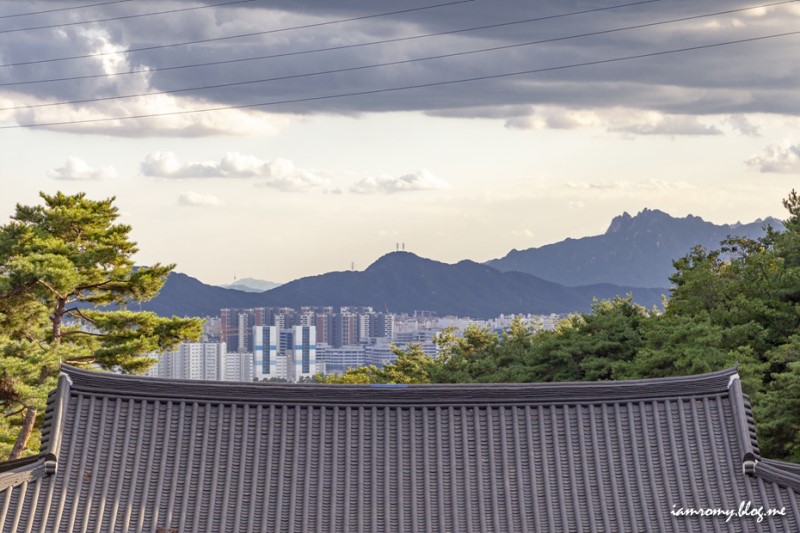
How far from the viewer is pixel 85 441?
11.6m

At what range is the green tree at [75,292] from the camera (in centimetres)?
2677

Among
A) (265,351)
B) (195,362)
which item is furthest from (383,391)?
(265,351)

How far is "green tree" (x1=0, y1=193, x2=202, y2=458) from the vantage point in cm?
2677

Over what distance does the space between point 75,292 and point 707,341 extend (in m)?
16.8

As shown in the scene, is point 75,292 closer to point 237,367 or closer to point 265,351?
point 237,367

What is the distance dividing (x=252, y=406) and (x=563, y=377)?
2236 cm

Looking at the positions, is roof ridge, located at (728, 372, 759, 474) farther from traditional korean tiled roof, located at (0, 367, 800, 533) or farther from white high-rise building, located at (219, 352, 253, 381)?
white high-rise building, located at (219, 352, 253, 381)

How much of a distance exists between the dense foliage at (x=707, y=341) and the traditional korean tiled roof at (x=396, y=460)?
11.7 m

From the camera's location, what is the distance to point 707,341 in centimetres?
2705

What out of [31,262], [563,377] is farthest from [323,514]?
[563,377]

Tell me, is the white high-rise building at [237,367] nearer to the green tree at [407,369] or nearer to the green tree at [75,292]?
the green tree at [407,369]

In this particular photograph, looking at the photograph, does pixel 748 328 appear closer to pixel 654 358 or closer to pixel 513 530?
pixel 654 358

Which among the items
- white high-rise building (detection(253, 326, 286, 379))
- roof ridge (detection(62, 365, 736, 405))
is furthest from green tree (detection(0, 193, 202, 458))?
white high-rise building (detection(253, 326, 286, 379))

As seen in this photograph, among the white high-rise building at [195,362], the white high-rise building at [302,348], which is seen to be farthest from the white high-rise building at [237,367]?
the white high-rise building at [302,348]
